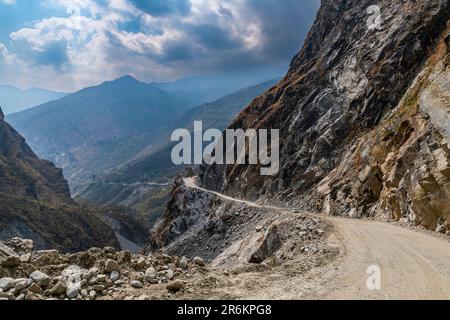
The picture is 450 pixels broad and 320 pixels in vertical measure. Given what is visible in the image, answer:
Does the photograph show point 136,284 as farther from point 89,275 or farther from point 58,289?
point 58,289

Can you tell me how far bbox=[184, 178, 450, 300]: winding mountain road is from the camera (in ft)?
35.4

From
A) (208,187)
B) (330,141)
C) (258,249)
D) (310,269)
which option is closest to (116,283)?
(310,269)

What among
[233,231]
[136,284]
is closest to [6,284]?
[136,284]

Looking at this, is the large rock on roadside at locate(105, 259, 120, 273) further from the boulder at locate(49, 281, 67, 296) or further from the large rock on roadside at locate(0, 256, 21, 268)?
the large rock on roadside at locate(0, 256, 21, 268)

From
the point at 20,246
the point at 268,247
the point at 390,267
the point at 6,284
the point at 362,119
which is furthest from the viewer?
the point at 362,119

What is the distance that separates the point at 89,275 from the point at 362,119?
162ft

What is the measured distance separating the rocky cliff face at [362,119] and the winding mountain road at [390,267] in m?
4.27

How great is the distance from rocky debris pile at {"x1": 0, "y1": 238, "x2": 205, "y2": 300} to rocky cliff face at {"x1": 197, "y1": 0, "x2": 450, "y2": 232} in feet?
52.3

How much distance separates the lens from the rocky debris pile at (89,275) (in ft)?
33.6

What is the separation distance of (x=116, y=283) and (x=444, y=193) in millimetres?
17887

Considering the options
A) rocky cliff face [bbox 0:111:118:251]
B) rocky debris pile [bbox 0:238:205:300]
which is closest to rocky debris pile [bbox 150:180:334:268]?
rocky debris pile [bbox 0:238:205:300]

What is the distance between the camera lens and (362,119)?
53.9m

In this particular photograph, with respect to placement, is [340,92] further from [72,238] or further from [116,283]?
[72,238]
